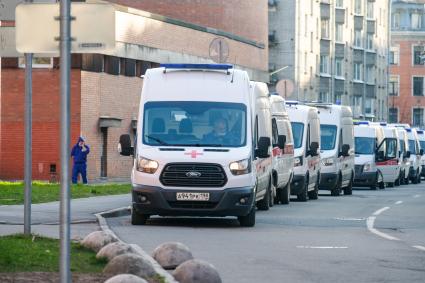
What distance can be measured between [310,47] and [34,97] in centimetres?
5317

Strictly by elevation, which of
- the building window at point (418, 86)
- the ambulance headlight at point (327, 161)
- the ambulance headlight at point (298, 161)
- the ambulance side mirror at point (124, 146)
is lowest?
the ambulance headlight at point (327, 161)

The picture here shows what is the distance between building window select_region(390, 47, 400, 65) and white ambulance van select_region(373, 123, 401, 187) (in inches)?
3218

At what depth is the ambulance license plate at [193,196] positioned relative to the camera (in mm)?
23422

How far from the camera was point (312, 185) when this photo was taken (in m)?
39.8

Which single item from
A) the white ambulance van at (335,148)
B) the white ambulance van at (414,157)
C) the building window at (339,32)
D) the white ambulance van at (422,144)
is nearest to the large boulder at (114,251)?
the white ambulance van at (335,148)

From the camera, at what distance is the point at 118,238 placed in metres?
19.9

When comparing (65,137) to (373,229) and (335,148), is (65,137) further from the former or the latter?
(335,148)

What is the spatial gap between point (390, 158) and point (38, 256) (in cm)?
4421

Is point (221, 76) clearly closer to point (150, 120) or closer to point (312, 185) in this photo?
point (150, 120)

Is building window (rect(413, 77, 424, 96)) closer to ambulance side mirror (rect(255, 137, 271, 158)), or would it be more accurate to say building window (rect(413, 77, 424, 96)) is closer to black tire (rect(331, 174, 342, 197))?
black tire (rect(331, 174, 342, 197))

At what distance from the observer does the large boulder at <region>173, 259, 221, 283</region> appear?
A: 12.2 metres

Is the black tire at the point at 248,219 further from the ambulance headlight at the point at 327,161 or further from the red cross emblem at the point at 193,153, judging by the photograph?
the ambulance headlight at the point at 327,161

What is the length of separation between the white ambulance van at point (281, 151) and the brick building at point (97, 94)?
64.0 ft

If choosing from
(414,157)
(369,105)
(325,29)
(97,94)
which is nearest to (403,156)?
(414,157)
